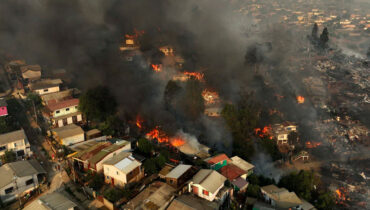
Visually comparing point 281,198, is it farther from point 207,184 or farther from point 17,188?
point 17,188

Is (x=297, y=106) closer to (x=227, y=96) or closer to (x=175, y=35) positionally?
(x=227, y=96)

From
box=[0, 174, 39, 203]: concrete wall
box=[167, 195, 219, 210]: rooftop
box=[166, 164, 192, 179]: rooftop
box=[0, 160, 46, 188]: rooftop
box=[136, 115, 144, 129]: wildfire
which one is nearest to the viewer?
box=[167, 195, 219, 210]: rooftop

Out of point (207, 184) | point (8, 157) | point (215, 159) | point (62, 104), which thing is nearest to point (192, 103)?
point (215, 159)

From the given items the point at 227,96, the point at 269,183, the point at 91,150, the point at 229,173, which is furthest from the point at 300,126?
the point at 91,150

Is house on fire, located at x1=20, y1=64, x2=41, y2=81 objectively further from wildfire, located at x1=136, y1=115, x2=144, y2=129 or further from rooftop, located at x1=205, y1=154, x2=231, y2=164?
rooftop, located at x1=205, y1=154, x2=231, y2=164

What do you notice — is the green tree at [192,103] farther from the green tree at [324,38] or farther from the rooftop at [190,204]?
the green tree at [324,38]

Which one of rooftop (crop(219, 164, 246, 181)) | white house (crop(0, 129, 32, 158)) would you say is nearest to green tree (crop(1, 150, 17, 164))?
white house (crop(0, 129, 32, 158))
